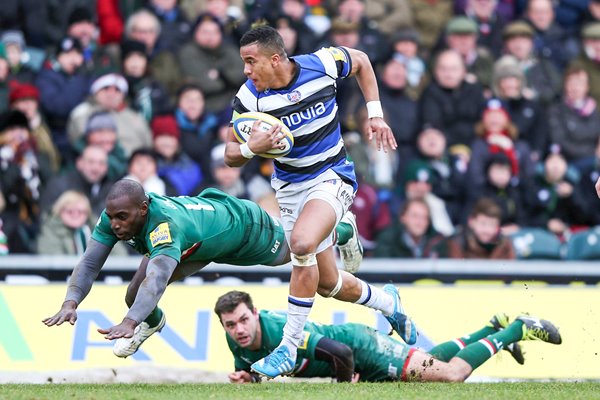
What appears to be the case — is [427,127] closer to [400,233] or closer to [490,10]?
[400,233]

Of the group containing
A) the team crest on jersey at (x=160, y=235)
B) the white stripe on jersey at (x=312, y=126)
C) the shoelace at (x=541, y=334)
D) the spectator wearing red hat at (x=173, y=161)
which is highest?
the white stripe on jersey at (x=312, y=126)

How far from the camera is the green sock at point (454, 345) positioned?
1008 cm

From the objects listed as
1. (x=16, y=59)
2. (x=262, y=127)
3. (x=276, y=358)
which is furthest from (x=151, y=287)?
(x=16, y=59)

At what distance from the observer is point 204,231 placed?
357 inches

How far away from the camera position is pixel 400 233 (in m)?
13.1

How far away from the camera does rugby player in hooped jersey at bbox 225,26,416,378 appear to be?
8758 millimetres

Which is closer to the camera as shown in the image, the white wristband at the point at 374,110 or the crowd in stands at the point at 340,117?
the white wristband at the point at 374,110

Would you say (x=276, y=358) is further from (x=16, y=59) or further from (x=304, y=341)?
(x=16, y=59)

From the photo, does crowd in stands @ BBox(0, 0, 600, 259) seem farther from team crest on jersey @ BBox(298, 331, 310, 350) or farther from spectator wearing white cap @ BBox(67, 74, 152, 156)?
team crest on jersey @ BBox(298, 331, 310, 350)

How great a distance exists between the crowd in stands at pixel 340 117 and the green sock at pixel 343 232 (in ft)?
10.1

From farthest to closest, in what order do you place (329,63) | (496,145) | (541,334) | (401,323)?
(496,145) → (541,334) → (401,323) → (329,63)

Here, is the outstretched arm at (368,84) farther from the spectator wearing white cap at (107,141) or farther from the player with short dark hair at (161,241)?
the spectator wearing white cap at (107,141)

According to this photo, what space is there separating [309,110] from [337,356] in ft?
6.17

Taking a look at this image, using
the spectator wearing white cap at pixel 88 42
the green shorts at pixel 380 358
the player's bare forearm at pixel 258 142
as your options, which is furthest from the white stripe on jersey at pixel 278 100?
the spectator wearing white cap at pixel 88 42
